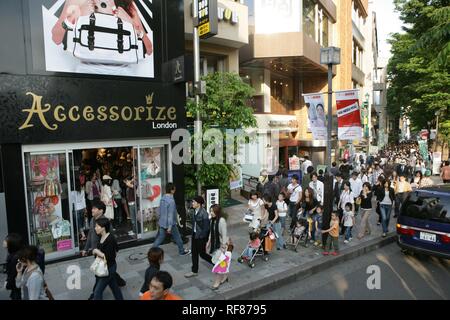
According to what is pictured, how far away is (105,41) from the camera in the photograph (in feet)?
26.2

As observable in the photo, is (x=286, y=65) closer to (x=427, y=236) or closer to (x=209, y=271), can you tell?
(x=427, y=236)

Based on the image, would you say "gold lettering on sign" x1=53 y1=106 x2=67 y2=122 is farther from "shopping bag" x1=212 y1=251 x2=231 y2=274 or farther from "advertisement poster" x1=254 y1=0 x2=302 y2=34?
"advertisement poster" x1=254 y1=0 x2=302 y2=34

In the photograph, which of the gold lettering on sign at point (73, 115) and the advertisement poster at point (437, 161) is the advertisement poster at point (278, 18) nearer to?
the gold lettering on sign at point (73, 115)

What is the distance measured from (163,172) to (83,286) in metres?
3.80

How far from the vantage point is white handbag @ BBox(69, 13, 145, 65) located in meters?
7.67

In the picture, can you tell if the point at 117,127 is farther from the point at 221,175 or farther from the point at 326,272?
the point at 326,272

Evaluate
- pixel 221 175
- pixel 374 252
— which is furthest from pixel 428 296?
pixel 221 175

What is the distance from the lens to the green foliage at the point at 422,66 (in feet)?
46.9

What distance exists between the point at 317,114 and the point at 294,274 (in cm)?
487

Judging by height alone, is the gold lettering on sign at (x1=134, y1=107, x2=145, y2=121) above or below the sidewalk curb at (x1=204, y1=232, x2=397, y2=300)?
above

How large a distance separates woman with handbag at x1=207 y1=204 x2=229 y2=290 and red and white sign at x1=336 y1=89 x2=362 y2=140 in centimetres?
473

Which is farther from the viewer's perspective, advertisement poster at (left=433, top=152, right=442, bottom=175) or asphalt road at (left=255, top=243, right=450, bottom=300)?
advertisement poster at (left=433, top=152, right=442, bottom=175)

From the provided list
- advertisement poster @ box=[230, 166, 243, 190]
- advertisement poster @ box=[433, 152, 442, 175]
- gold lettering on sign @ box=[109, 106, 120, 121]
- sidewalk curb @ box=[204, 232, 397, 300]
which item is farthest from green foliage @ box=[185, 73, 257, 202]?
advertisement poster @ box=[433, 152, 442, 175]

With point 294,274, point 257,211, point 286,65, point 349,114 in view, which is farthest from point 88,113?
point 286,65
